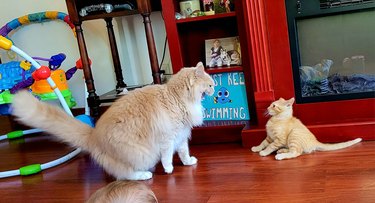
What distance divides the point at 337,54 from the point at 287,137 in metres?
0.48

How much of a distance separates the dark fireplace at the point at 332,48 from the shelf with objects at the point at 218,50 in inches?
10.5

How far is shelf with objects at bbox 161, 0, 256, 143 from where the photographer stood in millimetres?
2086

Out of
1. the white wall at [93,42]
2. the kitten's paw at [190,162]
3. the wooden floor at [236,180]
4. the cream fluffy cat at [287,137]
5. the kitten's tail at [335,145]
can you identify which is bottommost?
the wooden floor at [236,180]

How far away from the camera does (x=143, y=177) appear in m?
1.82

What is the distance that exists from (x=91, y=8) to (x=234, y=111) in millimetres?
999

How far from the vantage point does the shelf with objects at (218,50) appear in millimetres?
2086

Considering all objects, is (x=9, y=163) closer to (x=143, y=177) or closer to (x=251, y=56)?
(x=143, y=177)

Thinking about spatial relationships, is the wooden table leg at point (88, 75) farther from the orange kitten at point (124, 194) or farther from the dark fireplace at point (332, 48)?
the orange kitten at point (124, 194)

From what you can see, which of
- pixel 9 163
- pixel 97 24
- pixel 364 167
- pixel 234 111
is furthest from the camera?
pixel 97 24

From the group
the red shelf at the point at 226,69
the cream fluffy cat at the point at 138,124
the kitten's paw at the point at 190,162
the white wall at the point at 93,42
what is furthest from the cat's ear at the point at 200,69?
the white wall at the point at 93,42

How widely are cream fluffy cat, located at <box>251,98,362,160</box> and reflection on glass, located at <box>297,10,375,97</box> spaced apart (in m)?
0.19

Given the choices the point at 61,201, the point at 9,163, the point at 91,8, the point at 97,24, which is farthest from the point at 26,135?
the point at 61,201

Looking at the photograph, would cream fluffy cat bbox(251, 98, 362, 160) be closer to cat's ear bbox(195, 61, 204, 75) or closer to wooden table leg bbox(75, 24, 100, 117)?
cat's ear bbox(195, 61, 204, 75)

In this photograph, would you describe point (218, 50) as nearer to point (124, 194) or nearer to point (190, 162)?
point (190, 162)
